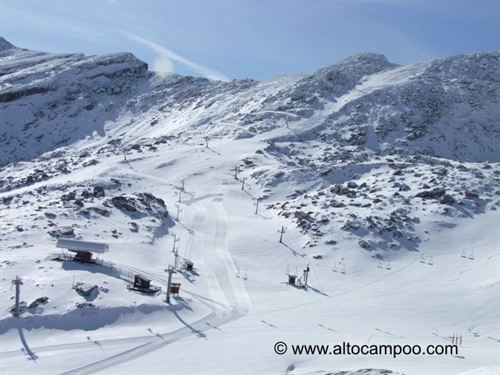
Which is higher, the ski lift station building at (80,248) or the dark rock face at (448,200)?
the dark rock face at (448,200)

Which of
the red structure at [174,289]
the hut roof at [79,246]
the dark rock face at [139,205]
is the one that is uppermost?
the hut roof at [79,246]

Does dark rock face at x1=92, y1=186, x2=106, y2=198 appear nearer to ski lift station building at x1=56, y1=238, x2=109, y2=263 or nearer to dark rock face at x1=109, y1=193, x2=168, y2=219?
dark rock face at x1=109, y1=193, x2=168, y2=219

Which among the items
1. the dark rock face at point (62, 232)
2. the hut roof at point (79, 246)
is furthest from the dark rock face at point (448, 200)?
the dark rock face at point (62, 232)

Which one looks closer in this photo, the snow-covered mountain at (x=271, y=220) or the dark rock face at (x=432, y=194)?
the snow-covered mountain at (x=271, y=220)

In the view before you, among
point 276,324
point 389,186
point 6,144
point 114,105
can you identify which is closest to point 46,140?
point 6,144

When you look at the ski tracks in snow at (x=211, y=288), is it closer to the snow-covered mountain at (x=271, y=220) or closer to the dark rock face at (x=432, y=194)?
the snow-covered mountain at (x=271, y=220)

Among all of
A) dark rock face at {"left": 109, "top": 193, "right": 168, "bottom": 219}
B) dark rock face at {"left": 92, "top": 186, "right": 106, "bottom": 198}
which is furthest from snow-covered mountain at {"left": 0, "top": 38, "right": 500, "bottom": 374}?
dark rock face at {"left": 92, "top": 186, "right": 106, "bottom": 198}

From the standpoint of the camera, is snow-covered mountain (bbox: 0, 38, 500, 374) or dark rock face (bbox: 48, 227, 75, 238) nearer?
snow-covered mountain (bbox: 0, 38, 500, 374)

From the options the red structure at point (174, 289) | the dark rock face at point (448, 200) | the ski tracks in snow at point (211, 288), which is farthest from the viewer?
the dark rock face at point (448, 200)
